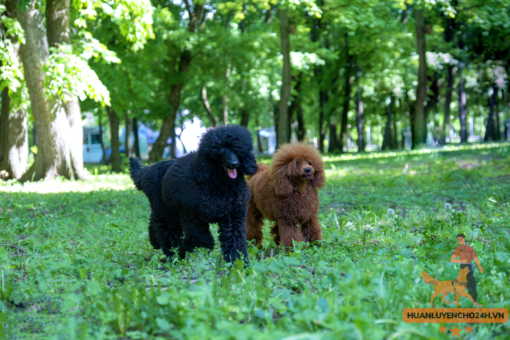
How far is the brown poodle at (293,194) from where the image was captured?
17.6ft

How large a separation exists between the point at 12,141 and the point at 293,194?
39.1 ft

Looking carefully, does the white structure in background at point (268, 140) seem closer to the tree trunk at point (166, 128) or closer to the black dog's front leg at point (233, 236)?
the tree trunk at point (166, 128)

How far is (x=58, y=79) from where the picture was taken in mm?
10633

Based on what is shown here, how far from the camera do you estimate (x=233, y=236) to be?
14.3 ft

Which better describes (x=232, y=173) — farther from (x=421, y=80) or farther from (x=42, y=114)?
(x=421, y=80)

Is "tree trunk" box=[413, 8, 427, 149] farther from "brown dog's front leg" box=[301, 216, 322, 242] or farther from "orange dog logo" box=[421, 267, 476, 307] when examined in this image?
"orange dog logo" box=[421, 267, 476, 307]

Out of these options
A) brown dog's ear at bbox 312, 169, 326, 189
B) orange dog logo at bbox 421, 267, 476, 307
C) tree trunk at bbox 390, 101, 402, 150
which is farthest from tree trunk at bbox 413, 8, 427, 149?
orange dog logo at bbox 421, 267, 476, 307

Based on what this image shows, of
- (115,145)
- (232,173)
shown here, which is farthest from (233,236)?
(115,145)

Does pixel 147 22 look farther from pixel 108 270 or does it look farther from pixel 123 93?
pixel 108 270

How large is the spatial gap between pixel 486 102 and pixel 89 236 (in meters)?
38.1

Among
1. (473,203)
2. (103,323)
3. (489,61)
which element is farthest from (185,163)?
(489,61)

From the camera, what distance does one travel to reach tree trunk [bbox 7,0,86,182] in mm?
11755

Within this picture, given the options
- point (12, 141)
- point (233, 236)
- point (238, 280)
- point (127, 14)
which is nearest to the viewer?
point (238, 280)

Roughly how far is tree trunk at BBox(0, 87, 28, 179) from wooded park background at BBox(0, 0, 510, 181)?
0.04 meters
